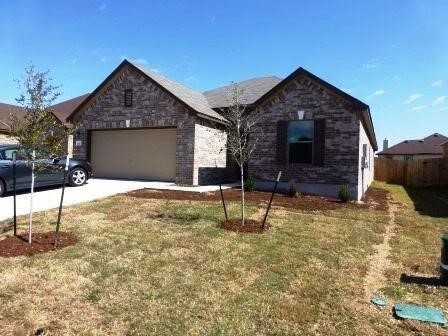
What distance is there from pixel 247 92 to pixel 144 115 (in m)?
6.15

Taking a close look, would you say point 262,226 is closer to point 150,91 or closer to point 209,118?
point 209,118

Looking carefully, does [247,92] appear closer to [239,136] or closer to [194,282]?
[239,136]

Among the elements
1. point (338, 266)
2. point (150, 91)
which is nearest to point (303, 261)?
point (338, 266)

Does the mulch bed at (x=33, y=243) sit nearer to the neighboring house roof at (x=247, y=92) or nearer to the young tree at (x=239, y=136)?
the young tree at (x=239, y=136)

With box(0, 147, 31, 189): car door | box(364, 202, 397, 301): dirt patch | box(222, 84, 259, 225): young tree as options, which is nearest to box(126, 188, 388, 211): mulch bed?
box(222, 84, 259, 225): young tree

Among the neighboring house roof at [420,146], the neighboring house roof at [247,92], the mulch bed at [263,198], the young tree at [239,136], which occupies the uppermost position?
the neighboring house roof at [247,92]

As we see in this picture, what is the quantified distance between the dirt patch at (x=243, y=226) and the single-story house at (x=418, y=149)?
48.3 metres

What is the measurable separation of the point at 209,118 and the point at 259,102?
2493 mm

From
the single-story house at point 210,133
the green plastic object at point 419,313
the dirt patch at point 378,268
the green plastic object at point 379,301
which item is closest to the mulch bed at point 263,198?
the single-story house at point 210,133

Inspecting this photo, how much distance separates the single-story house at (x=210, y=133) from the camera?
46.6 ft

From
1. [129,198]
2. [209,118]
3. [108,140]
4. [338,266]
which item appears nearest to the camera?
[338,266]

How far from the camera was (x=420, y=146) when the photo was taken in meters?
53.0

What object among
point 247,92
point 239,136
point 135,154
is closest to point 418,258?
point 239,136

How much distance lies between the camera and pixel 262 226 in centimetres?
838
